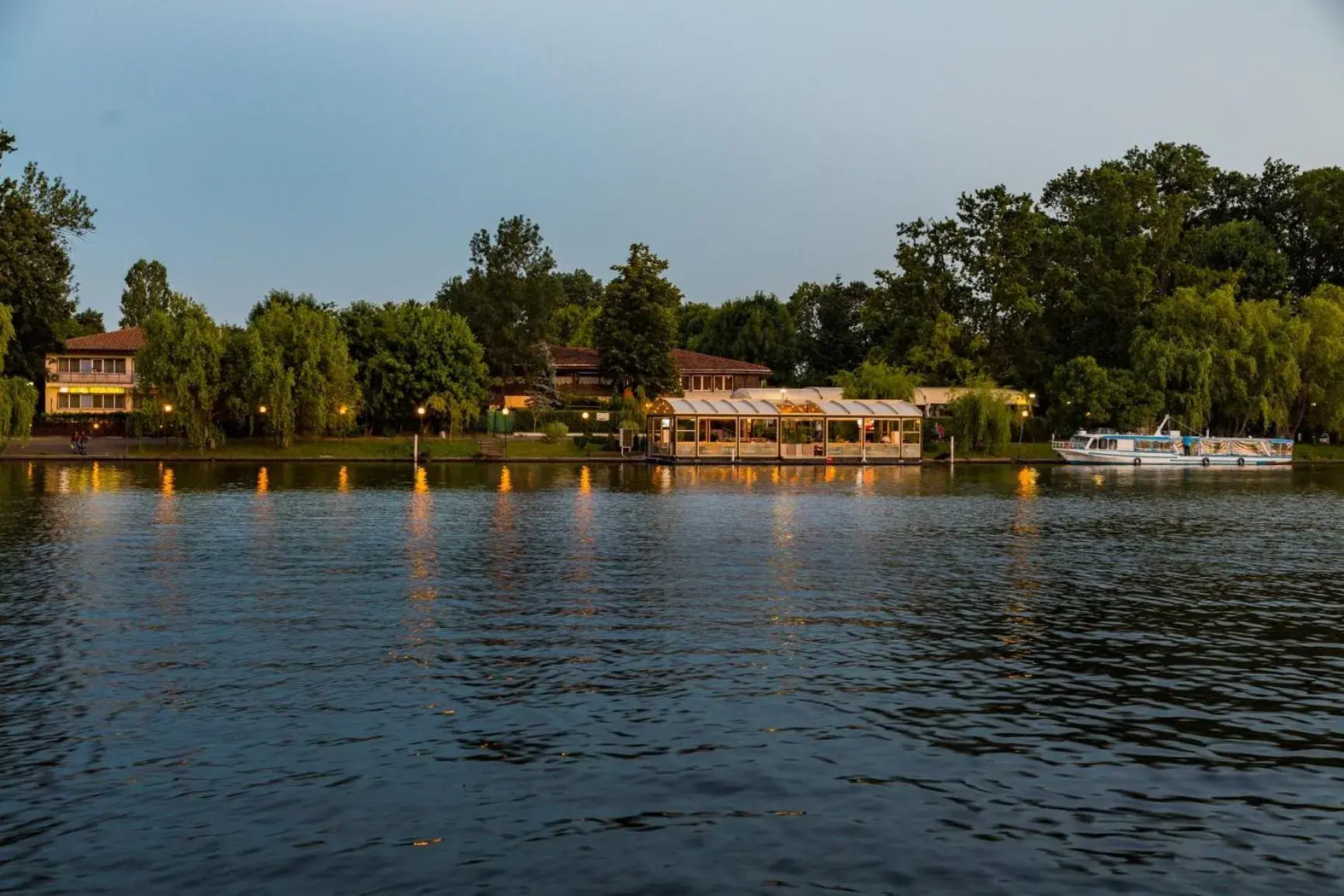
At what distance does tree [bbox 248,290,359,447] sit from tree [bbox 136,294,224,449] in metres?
3.54

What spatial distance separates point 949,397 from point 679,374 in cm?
2410

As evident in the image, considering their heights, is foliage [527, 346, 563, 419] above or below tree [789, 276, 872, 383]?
below

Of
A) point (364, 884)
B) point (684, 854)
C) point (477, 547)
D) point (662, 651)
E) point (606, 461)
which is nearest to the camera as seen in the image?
point (364, 884)

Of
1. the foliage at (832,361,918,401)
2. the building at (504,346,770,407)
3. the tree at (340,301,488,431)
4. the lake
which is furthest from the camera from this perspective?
the building at (504,346,770,407)

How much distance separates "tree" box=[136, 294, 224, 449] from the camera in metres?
85.3

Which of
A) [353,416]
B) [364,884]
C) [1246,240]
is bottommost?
[364,884]

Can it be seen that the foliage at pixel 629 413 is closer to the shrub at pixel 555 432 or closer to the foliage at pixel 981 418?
the shrub at pixel 555 432

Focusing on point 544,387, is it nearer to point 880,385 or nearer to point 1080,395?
point 880,385

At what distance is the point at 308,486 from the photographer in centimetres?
6212

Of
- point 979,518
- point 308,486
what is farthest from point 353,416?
point 979,518

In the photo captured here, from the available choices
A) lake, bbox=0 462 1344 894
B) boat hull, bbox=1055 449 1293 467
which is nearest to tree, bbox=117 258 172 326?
boat hull, bbox=1055 449 1293 467

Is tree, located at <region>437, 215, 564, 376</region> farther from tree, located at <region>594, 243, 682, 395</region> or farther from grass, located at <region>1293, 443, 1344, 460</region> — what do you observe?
grass, located at <region>1293, 443, 1344, 460</region>

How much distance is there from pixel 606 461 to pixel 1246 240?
209 feet

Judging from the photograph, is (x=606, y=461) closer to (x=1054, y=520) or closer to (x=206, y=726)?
(x=1054, y=520)
